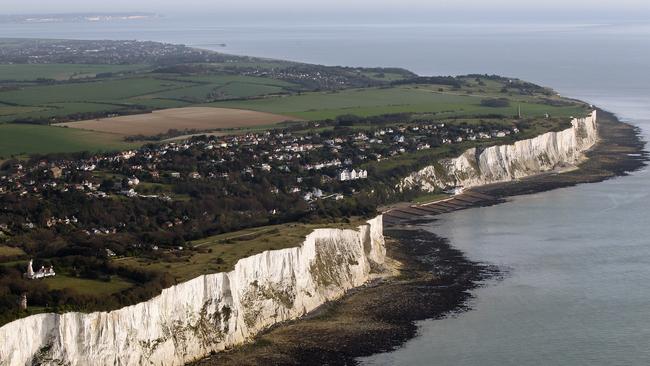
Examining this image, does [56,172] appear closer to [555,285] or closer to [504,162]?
[504,162]

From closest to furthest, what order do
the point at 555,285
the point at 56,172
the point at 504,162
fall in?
the point at 555,285 < the point at 56,172 < the point at 504,162

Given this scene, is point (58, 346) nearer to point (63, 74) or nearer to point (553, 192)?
point (553, 192)

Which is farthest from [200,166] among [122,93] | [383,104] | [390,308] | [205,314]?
[122,93]

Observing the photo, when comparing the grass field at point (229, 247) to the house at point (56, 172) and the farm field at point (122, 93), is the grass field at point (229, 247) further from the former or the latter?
the farm field at point (122, 93)

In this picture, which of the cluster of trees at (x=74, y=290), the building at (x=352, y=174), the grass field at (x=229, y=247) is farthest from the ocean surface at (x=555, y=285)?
the cluster of trees at (x=74, y=290)

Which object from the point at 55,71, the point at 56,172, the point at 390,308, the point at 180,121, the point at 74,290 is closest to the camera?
the point at 74,290

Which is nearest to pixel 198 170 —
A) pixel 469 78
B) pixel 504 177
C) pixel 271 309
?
pixel 504 177

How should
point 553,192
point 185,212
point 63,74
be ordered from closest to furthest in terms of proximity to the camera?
point 185,212
point 553,192
point 63,74
